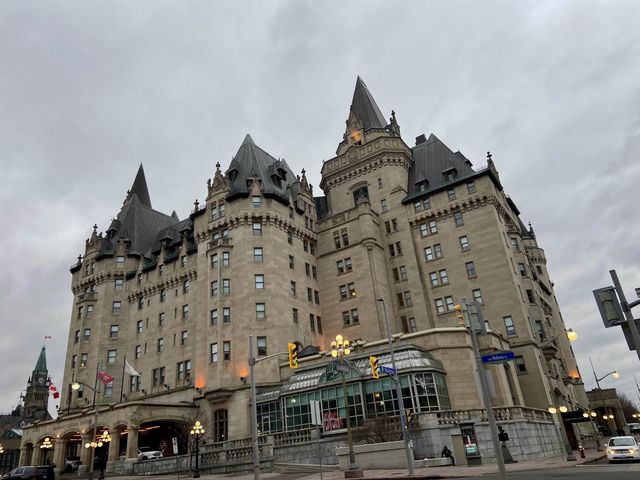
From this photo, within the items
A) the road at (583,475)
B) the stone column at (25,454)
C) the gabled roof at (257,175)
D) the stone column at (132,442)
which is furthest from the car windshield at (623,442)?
the stone column at (25,454)

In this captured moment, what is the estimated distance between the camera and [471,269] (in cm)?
4897

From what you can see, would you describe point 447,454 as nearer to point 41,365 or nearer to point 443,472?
point 443,472

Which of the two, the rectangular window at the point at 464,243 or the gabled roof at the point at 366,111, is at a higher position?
the gabled roof at the point at 366,111

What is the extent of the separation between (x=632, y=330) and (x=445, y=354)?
87.3 feet

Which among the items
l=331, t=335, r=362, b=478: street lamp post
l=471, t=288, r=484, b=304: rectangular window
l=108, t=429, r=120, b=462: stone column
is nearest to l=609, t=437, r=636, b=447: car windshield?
l=331, t=335, r=362, b=478: street lamp post

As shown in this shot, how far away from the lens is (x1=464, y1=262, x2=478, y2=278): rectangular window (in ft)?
159

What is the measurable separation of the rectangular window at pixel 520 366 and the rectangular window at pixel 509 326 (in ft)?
6.91

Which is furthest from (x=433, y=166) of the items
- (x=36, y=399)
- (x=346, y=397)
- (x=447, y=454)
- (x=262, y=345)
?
(x=36, y=399)

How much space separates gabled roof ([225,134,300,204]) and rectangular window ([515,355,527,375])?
95.4ft

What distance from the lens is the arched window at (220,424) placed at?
43.9 meters

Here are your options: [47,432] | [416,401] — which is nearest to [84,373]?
[47,432]

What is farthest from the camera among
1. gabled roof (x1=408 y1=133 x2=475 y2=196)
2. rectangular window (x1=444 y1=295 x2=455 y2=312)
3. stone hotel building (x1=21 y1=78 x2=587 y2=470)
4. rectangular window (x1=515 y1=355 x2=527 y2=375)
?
gabled roof (x1=408 y1=133 x2=475 y2=196)

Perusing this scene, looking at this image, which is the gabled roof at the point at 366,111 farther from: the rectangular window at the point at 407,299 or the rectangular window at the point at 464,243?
the rectangular window at the point at 407,299

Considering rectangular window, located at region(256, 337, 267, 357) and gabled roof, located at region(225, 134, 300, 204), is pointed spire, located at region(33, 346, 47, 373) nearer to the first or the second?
gabled roof, located at region(225, 134, 300, 204)
